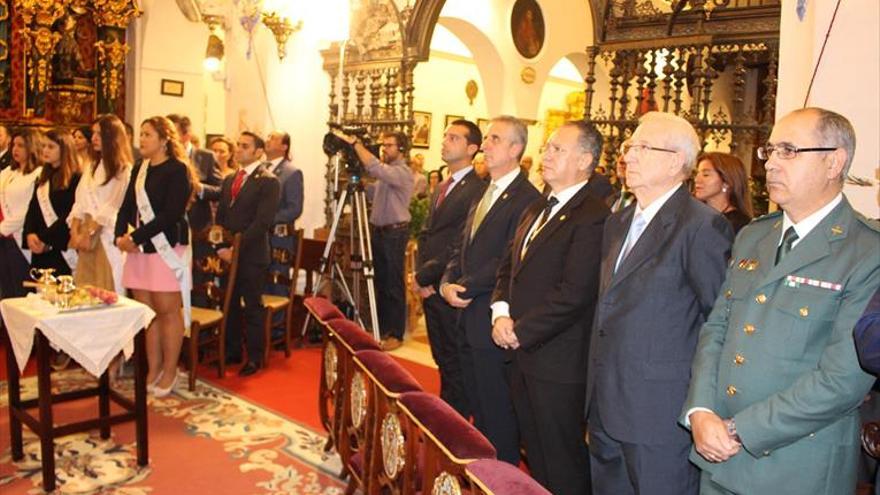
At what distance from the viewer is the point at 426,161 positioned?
1162 cm

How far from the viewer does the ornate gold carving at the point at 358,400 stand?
2.98 meters

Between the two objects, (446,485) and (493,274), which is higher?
(493,274)

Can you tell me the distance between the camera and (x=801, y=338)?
1869mm

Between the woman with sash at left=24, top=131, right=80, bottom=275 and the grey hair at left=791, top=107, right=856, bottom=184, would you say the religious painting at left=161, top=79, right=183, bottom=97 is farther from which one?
the grey hair at left=791, top=107, right=856, bottom=184

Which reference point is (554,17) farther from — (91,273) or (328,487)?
(328,487)

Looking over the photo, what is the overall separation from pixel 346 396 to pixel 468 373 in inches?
31.2

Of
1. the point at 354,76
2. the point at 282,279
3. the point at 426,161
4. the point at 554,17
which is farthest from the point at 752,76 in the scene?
the point at 282,279

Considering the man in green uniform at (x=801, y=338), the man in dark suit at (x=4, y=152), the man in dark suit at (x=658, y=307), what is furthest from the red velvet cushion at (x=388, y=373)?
the man in dark suit at (x=4, y=152)

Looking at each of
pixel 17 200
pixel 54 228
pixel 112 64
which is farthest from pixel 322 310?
pixel 112 64

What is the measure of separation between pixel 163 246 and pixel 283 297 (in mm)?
1404

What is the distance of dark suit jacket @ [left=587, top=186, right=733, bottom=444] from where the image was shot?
227cm

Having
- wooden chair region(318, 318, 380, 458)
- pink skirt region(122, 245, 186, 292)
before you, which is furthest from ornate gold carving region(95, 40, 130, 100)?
wooden chair region(318, 318, 380, 458)

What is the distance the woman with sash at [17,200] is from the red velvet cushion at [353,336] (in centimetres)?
329

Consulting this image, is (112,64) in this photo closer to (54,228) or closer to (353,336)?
(54,228)
